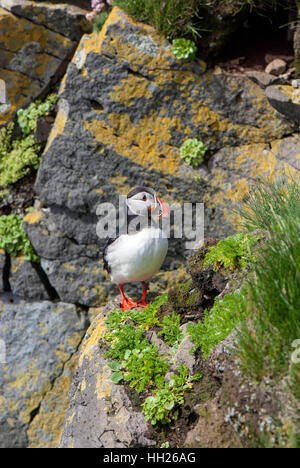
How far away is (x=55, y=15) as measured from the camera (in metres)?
7.09

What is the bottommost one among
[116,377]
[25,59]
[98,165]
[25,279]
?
[25,279]

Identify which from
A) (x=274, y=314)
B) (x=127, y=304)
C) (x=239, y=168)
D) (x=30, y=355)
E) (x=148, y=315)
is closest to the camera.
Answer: (x=274, y=314)

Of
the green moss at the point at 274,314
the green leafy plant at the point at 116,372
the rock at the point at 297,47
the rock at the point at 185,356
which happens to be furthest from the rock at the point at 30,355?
the rock at the point at 297,47

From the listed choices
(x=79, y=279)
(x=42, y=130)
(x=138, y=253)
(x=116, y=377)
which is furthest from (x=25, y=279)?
(x=116, y=377)

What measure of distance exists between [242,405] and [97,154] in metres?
4.41

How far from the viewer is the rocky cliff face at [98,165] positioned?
627cm

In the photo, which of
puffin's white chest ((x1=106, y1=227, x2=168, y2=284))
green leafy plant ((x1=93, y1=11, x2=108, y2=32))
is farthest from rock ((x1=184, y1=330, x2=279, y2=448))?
green leafy plant ((x1=93, y1=11, x2=108, y2=32))

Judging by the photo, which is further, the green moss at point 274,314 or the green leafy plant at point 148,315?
the green leafy plant at point 148,315

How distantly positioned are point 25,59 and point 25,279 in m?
3.28

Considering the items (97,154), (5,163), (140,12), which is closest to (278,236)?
(97,154)

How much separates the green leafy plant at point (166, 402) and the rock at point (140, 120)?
3226 millimetres

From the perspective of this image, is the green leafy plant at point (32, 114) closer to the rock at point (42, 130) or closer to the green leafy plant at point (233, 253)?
→ the rock at point (42, 130)

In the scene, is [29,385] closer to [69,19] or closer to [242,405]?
[242,405]

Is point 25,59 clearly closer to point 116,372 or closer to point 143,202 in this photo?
point 143,202
